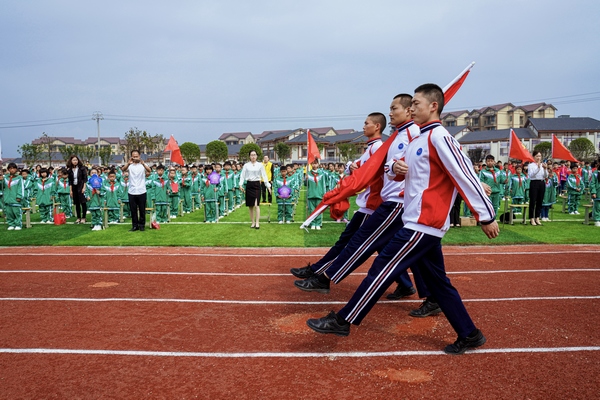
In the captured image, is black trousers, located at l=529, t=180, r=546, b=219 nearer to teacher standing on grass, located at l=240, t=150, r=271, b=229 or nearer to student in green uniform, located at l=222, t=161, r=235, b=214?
teacher standing on grass, located at l=240, t=150, r=271, b=229

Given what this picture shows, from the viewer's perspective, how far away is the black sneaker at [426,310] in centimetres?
496

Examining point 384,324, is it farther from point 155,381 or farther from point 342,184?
point 155,381

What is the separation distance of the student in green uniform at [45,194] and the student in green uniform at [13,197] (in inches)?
43.7

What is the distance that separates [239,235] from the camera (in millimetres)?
11172

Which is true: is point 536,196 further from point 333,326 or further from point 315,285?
point 333,326

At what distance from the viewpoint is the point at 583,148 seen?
163 ft

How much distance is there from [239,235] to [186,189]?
22.1 feet

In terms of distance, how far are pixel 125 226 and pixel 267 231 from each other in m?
4.56

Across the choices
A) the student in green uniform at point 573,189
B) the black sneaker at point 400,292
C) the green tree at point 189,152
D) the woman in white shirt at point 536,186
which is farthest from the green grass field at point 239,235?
the green tree at point 189,152

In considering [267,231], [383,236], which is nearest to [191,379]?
[383,236]

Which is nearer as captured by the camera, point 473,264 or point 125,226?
point 473,264

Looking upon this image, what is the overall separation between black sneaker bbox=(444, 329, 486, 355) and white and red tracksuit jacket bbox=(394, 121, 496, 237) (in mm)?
1031

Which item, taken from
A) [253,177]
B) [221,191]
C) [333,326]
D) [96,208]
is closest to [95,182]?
[96,208]

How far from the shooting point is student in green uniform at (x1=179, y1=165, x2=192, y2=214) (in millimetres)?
16703
